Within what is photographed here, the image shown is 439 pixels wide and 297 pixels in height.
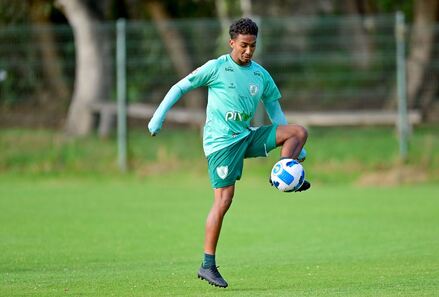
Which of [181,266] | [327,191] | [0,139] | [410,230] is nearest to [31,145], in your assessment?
[0,139]

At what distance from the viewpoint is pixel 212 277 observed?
9.73m

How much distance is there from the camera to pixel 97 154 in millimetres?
23234

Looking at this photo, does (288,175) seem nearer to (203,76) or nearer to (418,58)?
(203,76)

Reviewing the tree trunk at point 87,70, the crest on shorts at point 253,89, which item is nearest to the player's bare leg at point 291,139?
the crest on shorts at point 253,89

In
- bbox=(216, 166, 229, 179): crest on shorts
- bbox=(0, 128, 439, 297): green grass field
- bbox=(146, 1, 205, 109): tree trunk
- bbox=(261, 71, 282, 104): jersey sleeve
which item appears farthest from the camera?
bbox=(146, 1, 205, 109): tree trunk

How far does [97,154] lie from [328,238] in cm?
1028

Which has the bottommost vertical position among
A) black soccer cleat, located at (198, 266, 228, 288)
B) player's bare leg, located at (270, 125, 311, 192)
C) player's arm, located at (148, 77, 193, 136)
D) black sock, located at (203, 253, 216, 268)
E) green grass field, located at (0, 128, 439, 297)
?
green grass field, located at (0, 128, 439, 297)

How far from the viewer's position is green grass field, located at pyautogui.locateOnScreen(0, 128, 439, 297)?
1008 centimetres

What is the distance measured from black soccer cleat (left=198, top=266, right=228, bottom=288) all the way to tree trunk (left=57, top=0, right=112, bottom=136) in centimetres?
1473

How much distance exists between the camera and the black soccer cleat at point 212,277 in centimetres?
964

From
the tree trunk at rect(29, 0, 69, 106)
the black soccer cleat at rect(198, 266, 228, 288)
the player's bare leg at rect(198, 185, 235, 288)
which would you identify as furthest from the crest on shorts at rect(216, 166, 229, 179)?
the tree trunk at rect(29, 0, 69, 106)

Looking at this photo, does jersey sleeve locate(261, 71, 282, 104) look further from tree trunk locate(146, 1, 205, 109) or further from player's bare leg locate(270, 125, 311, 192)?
tree trunk locate(146, 1, 205, 109)

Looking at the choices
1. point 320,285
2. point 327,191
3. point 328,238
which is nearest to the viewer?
point 320,285

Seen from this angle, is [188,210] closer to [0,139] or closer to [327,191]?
[327,191]
